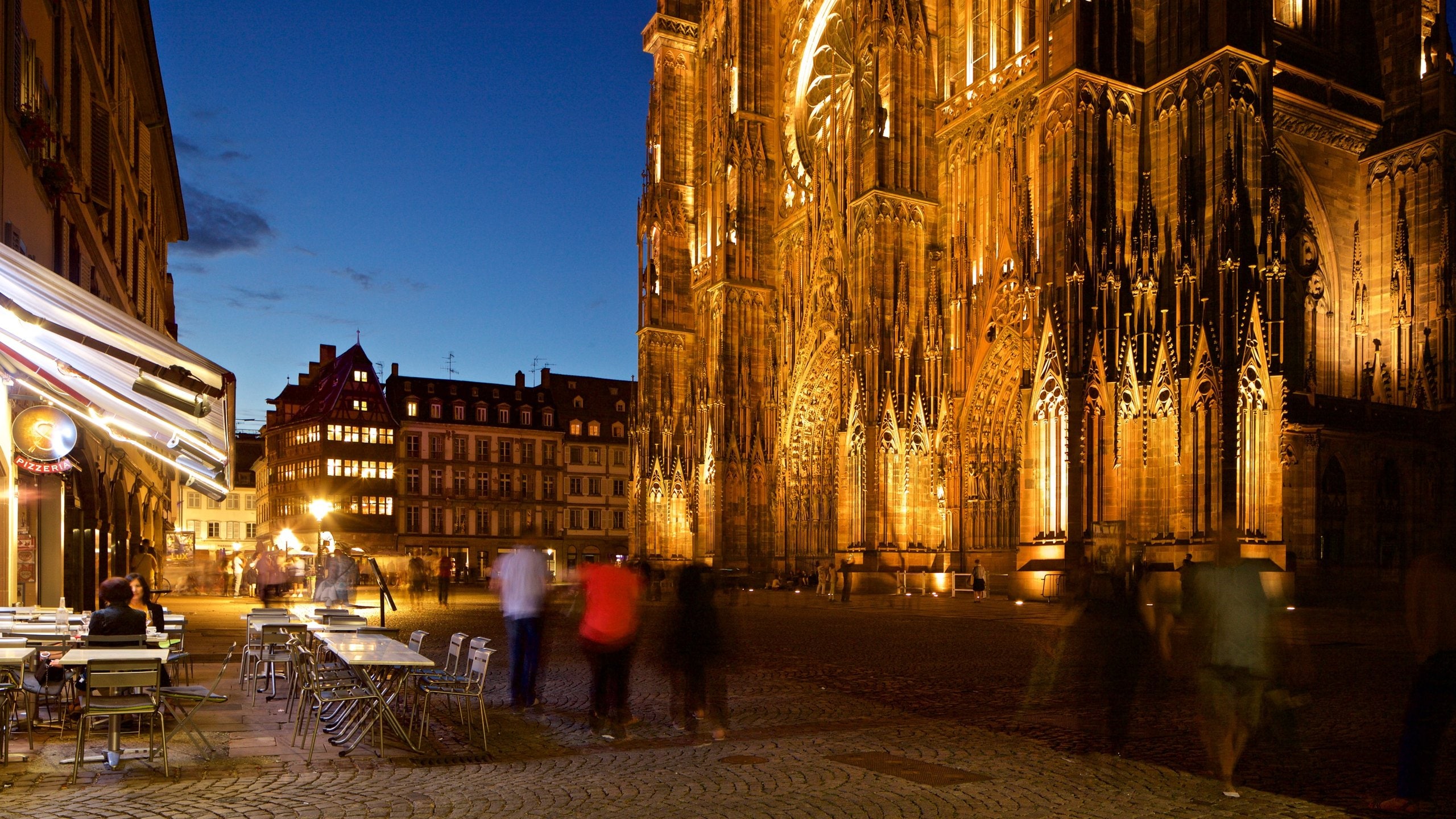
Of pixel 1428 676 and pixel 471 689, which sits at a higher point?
pixel 1428 676

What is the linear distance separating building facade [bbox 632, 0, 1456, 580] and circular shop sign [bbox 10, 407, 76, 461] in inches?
866

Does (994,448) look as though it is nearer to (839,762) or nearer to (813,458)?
(813,458)

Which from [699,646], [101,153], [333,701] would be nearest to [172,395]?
[333,701]

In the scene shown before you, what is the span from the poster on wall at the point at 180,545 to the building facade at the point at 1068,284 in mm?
18191

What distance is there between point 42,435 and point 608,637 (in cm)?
736

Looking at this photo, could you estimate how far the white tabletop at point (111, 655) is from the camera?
852 cm

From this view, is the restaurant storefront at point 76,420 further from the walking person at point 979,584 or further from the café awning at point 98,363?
the walking person at point 979,584

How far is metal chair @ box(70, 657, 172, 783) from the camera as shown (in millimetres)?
8094

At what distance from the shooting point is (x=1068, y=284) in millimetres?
29719

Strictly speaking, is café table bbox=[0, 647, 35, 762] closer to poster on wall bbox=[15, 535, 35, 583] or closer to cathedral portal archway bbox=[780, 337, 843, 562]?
poster on wall bbox=[15, 535, 35, 583]

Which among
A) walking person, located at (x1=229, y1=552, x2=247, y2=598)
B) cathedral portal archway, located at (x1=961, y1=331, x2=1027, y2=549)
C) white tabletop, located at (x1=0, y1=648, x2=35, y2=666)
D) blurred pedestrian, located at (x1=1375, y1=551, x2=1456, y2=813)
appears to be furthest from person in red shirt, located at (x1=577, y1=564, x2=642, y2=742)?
walking person, located at (x1=229, y1=552, x2=247, y2=598)

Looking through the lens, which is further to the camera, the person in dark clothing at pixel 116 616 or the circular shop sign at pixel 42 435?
the circular shop sign at pixel 42 435

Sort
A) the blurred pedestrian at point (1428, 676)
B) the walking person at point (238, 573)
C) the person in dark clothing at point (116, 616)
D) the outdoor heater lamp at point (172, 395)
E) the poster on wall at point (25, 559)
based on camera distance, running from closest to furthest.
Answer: the blurred pedestrian at point (1428, 676)
the person in dark clothing at point (116, 616)
the outdoor heater lamp at point (172, 395)
the poster on wall at point (25, 559)
the walking person at point (238, 573)

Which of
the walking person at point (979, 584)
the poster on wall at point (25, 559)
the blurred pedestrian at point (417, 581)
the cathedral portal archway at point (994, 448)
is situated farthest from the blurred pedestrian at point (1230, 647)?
the blurred pedestrian at point (417, 581)
